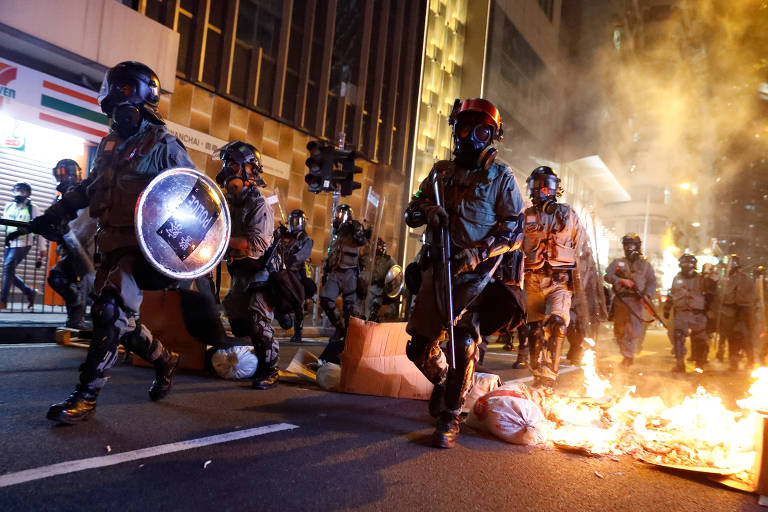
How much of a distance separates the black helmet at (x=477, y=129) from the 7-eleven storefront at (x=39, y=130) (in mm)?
8966

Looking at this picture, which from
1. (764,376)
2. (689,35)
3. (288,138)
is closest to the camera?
(764,376)

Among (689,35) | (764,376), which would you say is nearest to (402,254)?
(689,35)

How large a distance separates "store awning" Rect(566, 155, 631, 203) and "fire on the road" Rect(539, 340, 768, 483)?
1317 inches

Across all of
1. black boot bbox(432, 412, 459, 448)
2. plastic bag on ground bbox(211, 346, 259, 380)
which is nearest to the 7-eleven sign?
plastic bag on ground bbox(211, 346, 259, 380)

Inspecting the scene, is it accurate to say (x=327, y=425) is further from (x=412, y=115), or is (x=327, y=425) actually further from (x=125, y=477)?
(x=412, y=115)

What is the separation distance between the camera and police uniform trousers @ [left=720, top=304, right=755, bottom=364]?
12031 millimetres

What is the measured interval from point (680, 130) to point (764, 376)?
33.2m

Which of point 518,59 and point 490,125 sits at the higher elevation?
point 518,59

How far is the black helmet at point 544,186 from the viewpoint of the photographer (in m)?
6.64

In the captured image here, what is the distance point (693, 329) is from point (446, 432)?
9.16 meters

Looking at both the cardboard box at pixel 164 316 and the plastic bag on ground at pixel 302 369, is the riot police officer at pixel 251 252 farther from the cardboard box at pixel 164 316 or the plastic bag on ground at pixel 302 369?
the cardboard box at pixel 164 316

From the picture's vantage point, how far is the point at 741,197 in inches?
2625

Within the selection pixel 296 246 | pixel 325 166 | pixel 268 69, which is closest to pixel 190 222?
pixel 296 246

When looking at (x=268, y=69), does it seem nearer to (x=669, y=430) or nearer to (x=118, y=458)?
(x=669, y=430)
